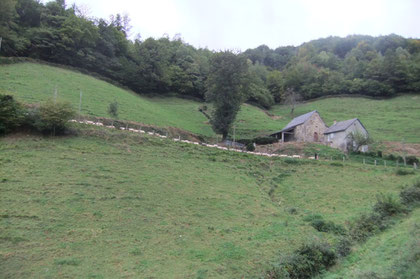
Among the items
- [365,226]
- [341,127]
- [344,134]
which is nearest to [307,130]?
[341,127]

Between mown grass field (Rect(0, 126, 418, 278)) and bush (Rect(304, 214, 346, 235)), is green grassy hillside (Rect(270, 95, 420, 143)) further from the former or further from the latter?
bush (Rect(304, 214, 346, 235))

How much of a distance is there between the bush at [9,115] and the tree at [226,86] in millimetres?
29595

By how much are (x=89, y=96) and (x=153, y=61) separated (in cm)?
3051

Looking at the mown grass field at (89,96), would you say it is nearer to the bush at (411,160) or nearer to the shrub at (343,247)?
the bush at (411,160)

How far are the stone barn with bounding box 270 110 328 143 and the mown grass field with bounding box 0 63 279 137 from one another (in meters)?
7.25

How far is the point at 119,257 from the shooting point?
15.6 meters

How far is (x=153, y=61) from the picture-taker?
260ft

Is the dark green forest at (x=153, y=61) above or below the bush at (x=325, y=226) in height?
above

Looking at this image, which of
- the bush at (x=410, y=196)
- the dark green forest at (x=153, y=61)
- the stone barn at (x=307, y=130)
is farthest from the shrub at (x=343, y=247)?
the dark green forest at (x=153, y=61)

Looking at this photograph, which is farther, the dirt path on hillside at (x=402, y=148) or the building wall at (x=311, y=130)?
the building wall at (x=311, y=130)

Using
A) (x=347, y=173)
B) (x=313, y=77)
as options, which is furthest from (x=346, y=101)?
(x=347, y=173)

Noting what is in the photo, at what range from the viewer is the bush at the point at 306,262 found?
1498cm

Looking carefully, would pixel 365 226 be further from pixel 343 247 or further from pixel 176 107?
pixel 176 107

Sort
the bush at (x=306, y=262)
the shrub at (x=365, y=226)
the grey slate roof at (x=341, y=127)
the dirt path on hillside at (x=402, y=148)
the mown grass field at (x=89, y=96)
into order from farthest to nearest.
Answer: the grey slate roof at (x=341, y=127)
the dirt path on hillside at (x=402, y=148)
the mown grass field at (x=89, y=96)
the shrub at (x=365, y=226)
the bush at (x=306, y=262)
